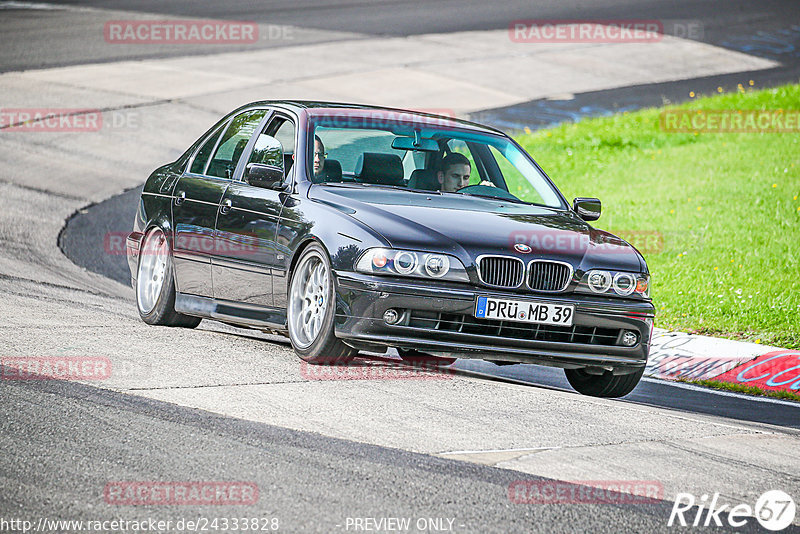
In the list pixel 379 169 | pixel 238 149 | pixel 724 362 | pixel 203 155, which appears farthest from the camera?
pixel 724 362

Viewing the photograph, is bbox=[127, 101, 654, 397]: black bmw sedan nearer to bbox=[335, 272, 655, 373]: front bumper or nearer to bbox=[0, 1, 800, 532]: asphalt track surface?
bbox=[335, 272, 655, 373]: front bumper

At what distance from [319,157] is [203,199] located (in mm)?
1054

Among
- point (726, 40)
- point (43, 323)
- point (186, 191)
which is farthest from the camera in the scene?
point (726, 40)

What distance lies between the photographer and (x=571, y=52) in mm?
28562

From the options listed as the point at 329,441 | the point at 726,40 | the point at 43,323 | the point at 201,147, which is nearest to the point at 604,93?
the point at 726,40

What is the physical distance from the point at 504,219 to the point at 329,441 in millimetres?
2464

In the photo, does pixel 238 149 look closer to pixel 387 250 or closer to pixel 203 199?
pixel 203 199

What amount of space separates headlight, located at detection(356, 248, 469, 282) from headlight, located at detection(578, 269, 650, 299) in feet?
2.55

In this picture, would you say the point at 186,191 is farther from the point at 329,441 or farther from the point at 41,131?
the point at 41,131

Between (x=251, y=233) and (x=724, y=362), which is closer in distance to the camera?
(x=251, y=233)

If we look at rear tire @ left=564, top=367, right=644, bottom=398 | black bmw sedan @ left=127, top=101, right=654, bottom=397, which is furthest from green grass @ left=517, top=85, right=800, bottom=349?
black bmw sedan @ left=127, top=101, right=654, bottom=397

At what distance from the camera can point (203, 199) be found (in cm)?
857

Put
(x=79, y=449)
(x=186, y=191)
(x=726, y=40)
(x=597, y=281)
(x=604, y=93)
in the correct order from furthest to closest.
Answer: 1. (x=726, y=40)
2. (x=604, y=93)
3. (x=186, y=191)
4. (x=597, y=281)
5. (x=79, y=449)

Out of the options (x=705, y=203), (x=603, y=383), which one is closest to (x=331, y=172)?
(x=603, y=383)
